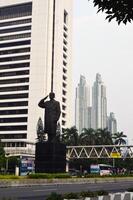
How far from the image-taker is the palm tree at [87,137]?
123 m

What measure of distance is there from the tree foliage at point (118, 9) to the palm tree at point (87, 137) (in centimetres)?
11607

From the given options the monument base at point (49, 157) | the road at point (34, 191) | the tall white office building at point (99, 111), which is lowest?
the road at point (34, 191)

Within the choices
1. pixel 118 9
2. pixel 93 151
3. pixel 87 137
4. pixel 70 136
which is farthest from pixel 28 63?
pixel 118 9

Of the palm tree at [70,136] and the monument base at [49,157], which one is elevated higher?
the palm tree at [70,136]

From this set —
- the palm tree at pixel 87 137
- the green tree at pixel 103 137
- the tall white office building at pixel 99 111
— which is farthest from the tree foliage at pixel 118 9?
the tall white office building at pixel 99 111

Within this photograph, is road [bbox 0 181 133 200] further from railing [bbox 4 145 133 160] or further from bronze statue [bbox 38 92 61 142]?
railing [bbox 4 145 133 160]

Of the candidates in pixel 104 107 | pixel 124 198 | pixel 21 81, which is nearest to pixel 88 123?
pixel 104 107

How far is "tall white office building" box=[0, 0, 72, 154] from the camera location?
12169 cm

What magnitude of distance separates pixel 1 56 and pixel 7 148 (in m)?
29.3

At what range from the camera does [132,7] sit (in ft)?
22.6

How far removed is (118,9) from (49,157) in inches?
1374

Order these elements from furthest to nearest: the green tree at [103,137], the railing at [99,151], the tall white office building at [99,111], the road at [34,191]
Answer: the tall white office building at [99,111] → the green tree at [103,137] → the railing at [99,151] → the road at [34,191]

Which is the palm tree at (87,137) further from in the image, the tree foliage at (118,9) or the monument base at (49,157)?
the tree foliage at (118,9)

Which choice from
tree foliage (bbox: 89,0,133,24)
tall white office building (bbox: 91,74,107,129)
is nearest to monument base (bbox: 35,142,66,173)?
tree foliage (bbox: 89,0,133,24)
